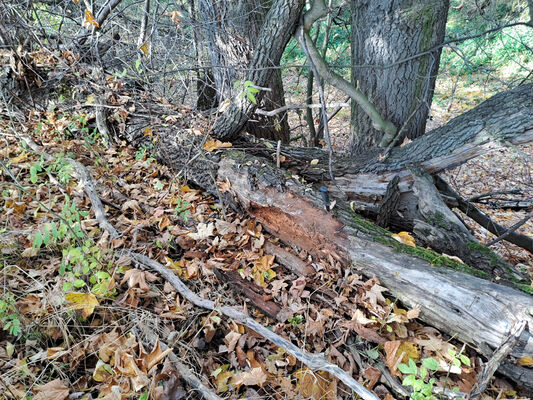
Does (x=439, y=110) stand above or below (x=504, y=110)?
above

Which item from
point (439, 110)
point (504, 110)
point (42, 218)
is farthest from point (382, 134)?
point (439, 110)

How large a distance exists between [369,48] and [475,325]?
3.19 m

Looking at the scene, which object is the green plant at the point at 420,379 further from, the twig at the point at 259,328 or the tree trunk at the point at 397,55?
the tree trunk at the point at 397,55

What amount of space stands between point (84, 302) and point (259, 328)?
43.1 inches

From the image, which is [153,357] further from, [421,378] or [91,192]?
[91,192]

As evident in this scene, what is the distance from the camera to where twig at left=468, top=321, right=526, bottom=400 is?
A: 1768mm

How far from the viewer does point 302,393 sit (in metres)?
1.85

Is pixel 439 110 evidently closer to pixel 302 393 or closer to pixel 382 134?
pixel 382 134

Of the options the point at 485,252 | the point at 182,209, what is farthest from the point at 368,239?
the point at 182,209

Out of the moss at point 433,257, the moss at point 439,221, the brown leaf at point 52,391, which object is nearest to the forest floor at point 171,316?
the brown leaf at point 52,391

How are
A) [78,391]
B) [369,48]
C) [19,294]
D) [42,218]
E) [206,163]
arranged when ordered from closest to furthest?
[78,391] → [19,294] → [42,218] → [206,163] → [369,48]

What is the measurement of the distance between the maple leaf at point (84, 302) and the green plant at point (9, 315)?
269mm

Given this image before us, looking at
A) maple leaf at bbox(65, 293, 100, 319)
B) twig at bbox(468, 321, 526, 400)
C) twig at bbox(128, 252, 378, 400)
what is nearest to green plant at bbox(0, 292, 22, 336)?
maple leaf at bbox(65, 293, 100, 319)

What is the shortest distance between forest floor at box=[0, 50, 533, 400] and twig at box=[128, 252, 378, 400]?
0.07m
